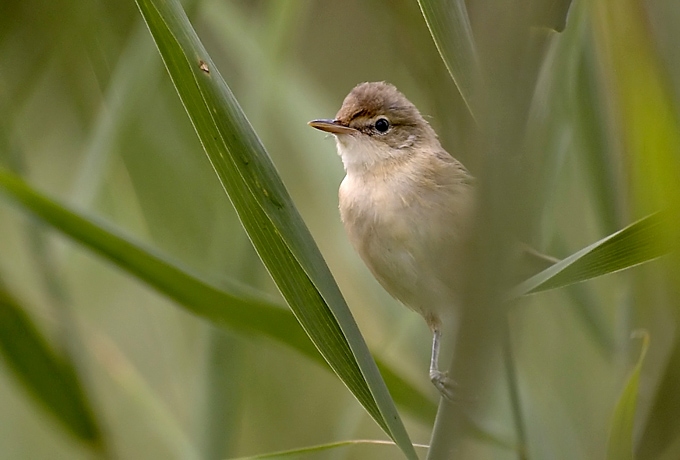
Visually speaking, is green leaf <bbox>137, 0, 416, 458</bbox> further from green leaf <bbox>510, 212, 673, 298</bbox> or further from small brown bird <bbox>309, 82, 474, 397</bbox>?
small brown bird <bbox>309, 82, 474, 397</bbox>

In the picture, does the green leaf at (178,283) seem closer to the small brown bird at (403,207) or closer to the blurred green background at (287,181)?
the blurred green background at (287,181)

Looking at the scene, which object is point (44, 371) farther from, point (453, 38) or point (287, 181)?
point (287, 181)

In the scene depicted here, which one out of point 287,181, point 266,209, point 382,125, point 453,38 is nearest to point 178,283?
point 266,209

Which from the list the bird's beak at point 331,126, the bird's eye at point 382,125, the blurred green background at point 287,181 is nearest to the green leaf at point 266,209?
the blurred green background at point 287,181

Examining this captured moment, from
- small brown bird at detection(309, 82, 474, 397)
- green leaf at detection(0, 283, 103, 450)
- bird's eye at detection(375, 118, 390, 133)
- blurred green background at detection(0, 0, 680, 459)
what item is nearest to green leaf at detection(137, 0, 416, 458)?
blurred green background at detection(0, 0, 680, 459)

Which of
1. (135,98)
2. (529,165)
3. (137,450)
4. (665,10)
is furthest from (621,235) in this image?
(137,450)
